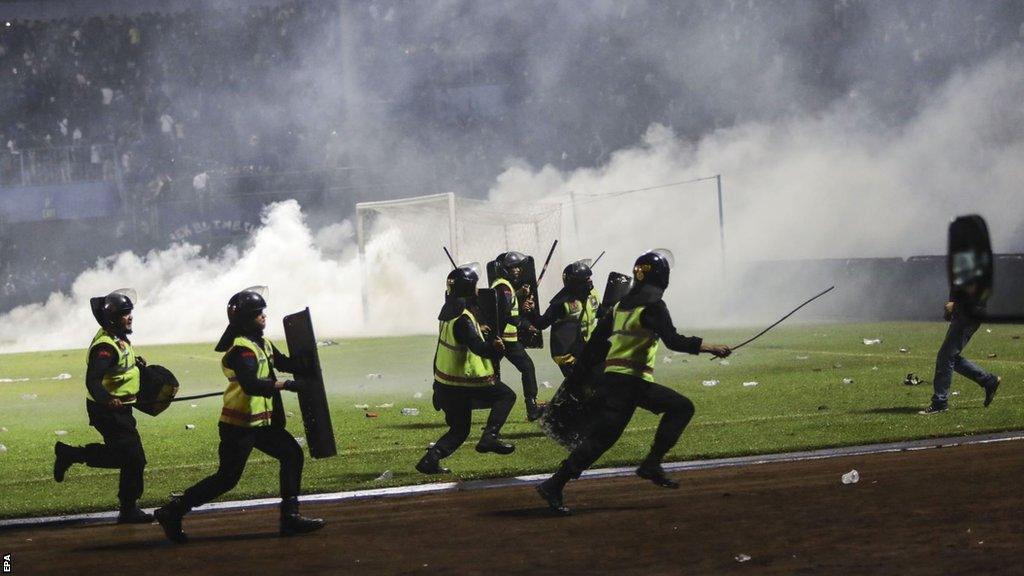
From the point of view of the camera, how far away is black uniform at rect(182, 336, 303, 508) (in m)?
7.68

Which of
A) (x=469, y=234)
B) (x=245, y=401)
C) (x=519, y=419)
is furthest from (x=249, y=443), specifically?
(x=469, y=234)

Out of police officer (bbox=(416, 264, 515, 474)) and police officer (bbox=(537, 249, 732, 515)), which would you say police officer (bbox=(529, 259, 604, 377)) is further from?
police officer (bbox=(537, 249, 732, 515))

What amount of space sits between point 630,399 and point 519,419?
548cm

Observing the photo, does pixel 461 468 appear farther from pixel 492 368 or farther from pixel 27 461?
pixel 27 461

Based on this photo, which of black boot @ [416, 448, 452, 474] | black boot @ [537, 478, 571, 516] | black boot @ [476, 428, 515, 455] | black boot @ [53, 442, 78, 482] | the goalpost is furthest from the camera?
the goalpost

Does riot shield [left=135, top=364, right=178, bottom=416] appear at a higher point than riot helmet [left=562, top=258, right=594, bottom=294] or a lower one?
lower

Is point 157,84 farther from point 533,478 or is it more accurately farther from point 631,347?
point 631,347

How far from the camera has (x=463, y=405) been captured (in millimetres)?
10422

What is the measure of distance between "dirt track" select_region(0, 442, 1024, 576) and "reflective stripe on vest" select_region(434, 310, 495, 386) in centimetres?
124

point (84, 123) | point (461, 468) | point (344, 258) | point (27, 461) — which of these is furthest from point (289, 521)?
point (84, 123)

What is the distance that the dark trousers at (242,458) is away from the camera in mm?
7797

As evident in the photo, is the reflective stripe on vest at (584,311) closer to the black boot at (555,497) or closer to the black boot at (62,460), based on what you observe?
the black boot at (555,497)

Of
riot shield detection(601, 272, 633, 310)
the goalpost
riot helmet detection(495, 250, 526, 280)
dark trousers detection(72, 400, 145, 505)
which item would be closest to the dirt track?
dark trousers detection(72, 400, 145, 505)

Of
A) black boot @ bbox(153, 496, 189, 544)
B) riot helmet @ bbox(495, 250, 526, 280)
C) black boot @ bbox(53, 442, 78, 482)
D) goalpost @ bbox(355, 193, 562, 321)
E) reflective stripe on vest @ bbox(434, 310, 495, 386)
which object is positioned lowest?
black boot @ bbox(153, 496, 189, 544)
